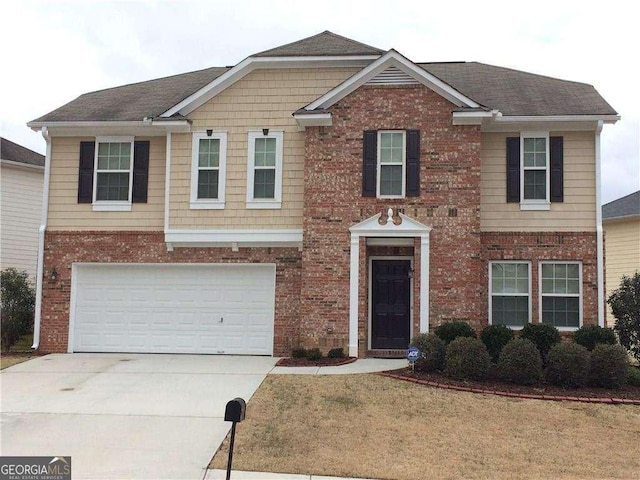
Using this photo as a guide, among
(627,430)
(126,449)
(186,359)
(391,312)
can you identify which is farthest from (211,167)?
(627,430)

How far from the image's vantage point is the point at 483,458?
7426 millimetres

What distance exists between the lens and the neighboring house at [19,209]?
1964cm

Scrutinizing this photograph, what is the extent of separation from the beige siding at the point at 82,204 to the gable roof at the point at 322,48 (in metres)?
3.80

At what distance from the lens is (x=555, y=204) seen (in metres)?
14.0

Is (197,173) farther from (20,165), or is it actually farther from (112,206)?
(20,165)

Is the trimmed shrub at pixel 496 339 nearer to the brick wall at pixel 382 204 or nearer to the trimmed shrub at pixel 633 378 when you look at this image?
the brick wall at pixel 382 204

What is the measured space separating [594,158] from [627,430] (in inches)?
289

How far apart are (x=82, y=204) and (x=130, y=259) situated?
1.94m

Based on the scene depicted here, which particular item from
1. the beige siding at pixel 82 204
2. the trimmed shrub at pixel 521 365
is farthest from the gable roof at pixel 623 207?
the beige siding at pixel 82 204

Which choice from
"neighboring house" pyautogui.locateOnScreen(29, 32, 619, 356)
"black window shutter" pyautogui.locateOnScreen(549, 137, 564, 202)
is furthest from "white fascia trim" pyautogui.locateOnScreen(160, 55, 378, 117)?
"black window shutter" pyautogui.locateOnScreen(549, 137, 564, 202)

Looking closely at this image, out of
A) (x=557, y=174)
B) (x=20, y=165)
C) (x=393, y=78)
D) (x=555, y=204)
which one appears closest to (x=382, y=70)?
(x=393, y=78)

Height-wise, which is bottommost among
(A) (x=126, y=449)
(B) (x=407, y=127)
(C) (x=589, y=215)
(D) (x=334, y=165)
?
(A) (x=126, y=449)

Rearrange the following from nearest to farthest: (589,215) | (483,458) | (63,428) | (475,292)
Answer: (483,458) < (63,428) < (475,292) < (589,215)

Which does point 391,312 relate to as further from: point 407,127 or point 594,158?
point 594,158
